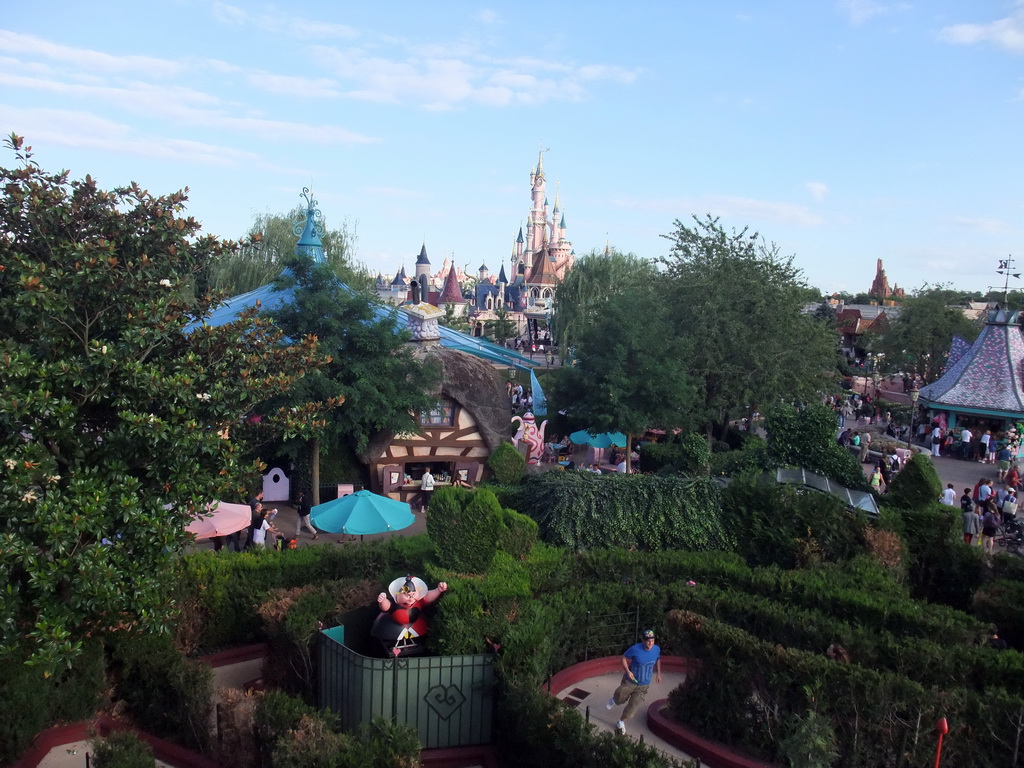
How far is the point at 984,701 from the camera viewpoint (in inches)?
266

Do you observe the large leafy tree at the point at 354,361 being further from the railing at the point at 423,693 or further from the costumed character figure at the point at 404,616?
the railing at the point at 423,693

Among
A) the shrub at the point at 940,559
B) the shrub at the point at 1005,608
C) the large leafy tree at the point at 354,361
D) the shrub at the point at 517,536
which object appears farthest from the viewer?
the large leafy tree at the point at 354,361

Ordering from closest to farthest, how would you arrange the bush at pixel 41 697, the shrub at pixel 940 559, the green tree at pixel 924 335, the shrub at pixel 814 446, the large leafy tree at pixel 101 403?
the large leafy tree at pixel 101 403
the bush at pixel 41 697
the shrub at pixel 940 559
the shrub at pixel 814 446
the green tree at pixel 924 335

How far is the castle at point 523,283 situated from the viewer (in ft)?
252

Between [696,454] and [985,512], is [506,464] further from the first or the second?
[985,512]

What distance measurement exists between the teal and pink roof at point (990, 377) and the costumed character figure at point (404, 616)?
25404 mm

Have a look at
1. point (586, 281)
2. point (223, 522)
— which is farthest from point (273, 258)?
point (223, 522)

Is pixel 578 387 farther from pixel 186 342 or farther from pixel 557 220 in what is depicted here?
pixel 557 220

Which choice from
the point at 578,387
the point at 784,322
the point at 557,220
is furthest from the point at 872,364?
the point at 557,220

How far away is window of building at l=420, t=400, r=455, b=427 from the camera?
720 inches

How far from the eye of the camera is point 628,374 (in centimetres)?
2117

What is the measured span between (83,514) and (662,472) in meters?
11.4

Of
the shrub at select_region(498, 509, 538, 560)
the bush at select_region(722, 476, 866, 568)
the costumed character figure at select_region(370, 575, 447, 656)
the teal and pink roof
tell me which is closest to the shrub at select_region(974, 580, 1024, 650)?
the bush at select_region(722, 476, 866, 568)

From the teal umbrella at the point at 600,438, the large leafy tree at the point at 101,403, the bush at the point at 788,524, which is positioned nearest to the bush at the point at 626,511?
the bush at the point at 788,524
